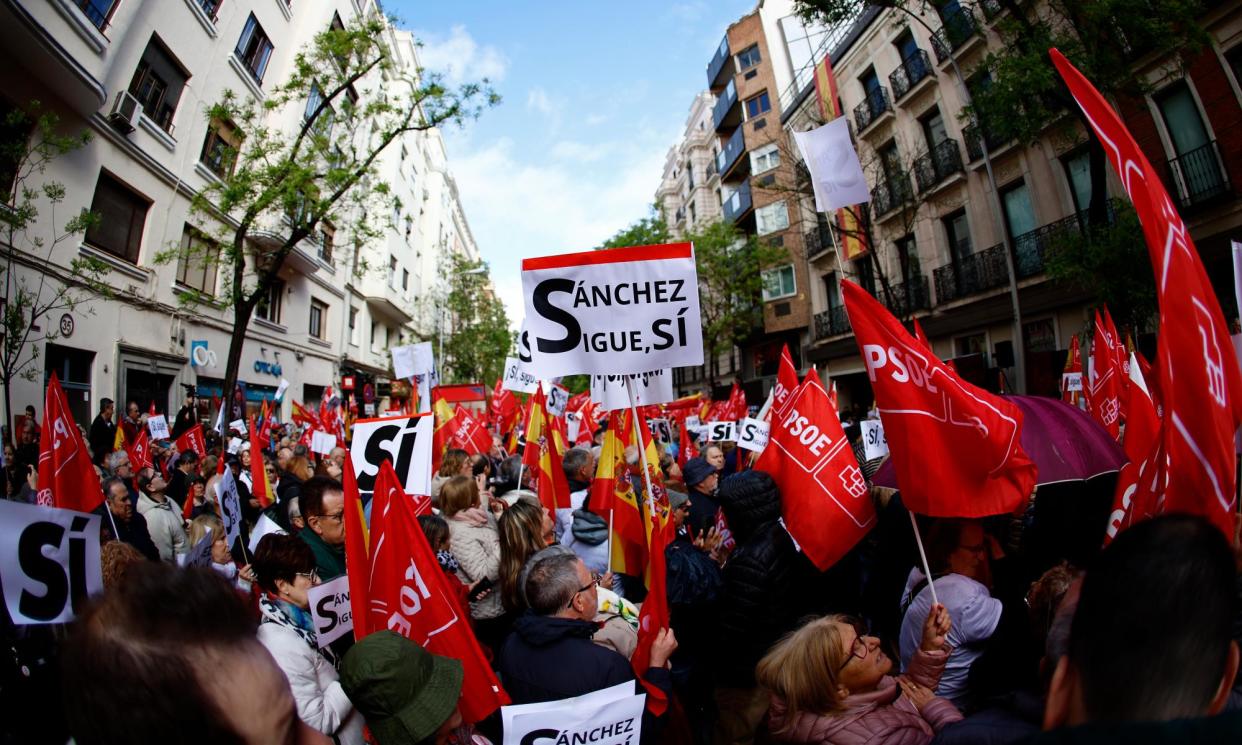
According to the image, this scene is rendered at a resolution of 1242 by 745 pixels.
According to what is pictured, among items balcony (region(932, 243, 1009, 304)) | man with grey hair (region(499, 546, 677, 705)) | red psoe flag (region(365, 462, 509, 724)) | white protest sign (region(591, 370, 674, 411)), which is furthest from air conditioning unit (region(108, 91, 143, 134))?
balcony (region(932, 243, 1009, 304))

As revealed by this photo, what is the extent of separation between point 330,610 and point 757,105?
3523 centimetres

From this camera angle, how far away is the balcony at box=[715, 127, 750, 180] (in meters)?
35.2

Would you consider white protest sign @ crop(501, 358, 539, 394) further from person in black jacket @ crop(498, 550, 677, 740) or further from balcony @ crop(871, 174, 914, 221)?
balcony @ crop(871, 174, 914, 221)

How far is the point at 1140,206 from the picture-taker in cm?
222

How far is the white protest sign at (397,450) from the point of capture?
410 cm

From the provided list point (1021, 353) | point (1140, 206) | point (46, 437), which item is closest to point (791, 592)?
point (1140, 206)

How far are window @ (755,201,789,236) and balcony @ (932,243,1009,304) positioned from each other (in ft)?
41.2

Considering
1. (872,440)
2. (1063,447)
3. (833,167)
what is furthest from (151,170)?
(1063,447)

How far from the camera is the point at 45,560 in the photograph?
2.27 metres

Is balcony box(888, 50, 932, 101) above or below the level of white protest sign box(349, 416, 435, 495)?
above

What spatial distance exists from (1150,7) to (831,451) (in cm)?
1072

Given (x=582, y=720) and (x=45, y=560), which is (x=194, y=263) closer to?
(x=45, y=560)

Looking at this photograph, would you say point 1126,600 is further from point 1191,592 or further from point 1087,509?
point 1087,509

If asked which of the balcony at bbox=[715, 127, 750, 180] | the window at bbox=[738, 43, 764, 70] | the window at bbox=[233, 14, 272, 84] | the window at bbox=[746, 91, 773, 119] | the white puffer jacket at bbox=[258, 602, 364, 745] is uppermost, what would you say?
the window at bbox=[738, 43, 764, 70]
